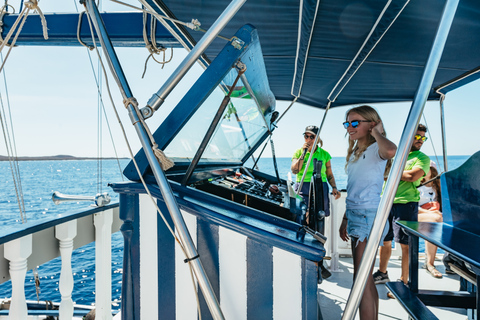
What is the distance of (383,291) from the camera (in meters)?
2.86

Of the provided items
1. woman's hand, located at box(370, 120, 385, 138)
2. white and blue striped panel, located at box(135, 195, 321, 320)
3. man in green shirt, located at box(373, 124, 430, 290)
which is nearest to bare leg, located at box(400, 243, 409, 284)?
man in green shirt, located at box(373, 124, 430, 290)

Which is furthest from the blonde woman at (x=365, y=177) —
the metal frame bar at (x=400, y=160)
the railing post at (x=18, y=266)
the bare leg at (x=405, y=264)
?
the railing post at (x=18, y=266)

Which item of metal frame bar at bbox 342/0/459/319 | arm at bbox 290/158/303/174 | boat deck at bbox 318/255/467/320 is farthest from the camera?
arm at bbox 290/158/303/174

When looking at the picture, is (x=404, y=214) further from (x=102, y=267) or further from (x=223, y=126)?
(x=102, y=267)

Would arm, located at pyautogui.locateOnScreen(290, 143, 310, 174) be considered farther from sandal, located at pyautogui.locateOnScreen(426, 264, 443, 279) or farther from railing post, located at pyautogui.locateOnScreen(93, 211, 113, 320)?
railing post, located at pyautogui.locateOnScreen(93, 211, 113, 320)

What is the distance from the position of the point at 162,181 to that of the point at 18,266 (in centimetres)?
104

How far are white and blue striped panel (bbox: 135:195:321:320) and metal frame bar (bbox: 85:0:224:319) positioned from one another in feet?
0.56

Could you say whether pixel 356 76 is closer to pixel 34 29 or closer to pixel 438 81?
pixel 438 81

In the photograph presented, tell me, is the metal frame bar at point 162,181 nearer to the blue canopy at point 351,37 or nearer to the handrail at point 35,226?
the blue canopy at point 351,37

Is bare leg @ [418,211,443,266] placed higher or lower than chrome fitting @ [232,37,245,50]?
lower

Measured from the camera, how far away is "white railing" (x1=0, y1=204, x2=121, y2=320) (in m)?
1.37

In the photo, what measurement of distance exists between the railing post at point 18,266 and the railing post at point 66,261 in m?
0.21

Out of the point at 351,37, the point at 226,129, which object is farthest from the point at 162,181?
the point at 351,37

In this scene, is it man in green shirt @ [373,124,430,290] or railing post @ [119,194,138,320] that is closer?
railing post @ [119,194,138,320]
